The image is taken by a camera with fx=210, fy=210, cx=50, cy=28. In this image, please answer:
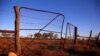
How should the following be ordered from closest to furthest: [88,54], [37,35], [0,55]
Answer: [0,55], [37,35], [88,54]

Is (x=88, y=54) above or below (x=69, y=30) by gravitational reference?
Result: below

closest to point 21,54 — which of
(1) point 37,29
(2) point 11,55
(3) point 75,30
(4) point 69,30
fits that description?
(2) point 11,55

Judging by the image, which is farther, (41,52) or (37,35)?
(37,35)

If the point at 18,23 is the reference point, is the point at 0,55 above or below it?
below

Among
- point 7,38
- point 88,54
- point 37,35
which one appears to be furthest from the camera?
point 7,38

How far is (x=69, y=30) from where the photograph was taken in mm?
12312

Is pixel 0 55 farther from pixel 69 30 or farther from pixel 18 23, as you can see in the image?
pixel 69 30

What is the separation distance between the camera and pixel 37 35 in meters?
8.63

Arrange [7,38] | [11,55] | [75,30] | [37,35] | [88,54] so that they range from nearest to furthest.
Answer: [11,55]
[37,35]
[88,54]
[7,38]
[75,30]

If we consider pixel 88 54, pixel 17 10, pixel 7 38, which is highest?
pixel 17 10

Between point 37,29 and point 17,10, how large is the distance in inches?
45.1

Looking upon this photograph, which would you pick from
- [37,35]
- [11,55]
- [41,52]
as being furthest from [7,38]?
[11,55]

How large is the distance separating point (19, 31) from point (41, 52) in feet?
3.87

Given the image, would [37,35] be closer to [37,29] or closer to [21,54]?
[37,29]
